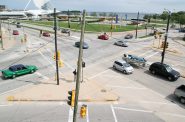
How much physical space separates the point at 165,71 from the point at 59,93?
15.2 metres

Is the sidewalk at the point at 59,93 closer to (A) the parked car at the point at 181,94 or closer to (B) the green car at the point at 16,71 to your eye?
(B) the green car at the point at 16,71

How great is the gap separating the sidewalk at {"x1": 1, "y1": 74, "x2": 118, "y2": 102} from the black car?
957 centimetres

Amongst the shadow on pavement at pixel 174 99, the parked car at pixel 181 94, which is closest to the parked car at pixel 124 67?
the shadow on pavement at pixel 174 99

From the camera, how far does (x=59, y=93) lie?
23453 millimetres

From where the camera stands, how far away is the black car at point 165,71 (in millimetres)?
29578

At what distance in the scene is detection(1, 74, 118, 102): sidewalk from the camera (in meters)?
22.3

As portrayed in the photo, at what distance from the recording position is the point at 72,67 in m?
33.5

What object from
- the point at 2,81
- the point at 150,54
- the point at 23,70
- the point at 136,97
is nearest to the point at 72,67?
the point at 23,70

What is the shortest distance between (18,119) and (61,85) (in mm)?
8182

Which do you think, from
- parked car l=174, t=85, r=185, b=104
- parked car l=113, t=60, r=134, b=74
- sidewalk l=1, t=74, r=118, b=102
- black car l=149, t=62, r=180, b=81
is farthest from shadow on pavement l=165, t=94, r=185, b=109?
parked car l=113, t=60, r=134, b=74

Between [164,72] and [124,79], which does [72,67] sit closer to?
[124,79]

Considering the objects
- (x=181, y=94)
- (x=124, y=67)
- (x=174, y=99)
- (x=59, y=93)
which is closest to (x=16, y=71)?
(x=59, y=93)

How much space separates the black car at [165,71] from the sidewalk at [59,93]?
9572 millimetres

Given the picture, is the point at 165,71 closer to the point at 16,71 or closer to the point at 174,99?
the point at 174,99
